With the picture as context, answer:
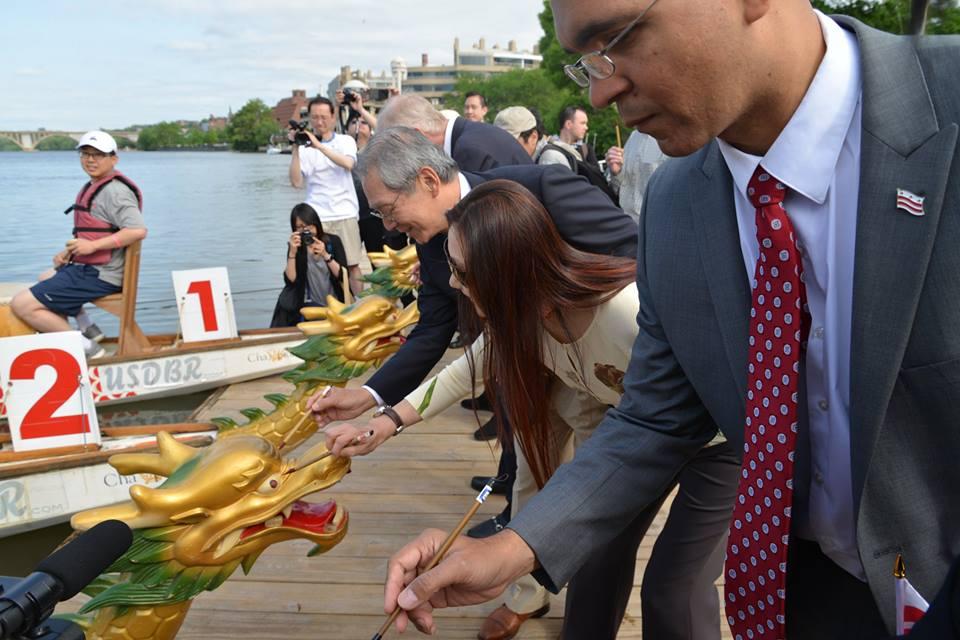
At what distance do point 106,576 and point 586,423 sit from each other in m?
1.34

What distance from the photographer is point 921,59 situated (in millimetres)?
1004

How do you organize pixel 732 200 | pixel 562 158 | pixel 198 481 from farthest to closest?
pixel 562 158 → pixel 198 481 → pixel 732 200

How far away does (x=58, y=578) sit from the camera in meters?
1.04

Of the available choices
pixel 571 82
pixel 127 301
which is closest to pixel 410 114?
pixel 127 301

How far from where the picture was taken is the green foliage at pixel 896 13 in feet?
3.60

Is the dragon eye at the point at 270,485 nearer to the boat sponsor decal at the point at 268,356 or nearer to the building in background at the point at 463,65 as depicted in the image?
the boat sponsor decal at the point at 268,356

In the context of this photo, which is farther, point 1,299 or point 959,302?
point 1,299

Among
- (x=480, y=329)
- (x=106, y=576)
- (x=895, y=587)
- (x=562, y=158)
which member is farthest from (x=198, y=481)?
(x=562, y=158)

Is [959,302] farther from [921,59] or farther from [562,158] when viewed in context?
[562,158]

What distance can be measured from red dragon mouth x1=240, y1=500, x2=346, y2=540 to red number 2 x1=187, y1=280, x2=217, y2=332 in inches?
174

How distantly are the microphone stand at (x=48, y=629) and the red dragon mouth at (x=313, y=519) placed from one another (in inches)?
38.4

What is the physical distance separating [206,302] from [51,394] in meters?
2.22

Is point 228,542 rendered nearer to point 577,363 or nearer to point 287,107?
point 577,363

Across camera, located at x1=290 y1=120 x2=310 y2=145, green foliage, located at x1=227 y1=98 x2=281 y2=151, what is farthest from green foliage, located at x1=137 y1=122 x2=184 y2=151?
camera, located at x1=290 y1=120 x2=310 y2=145
